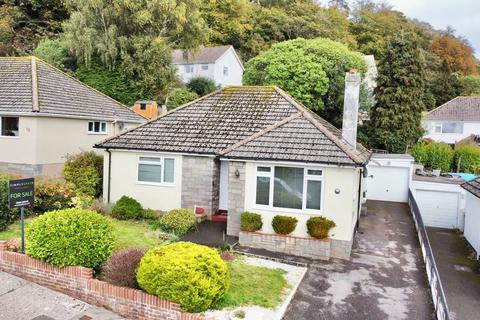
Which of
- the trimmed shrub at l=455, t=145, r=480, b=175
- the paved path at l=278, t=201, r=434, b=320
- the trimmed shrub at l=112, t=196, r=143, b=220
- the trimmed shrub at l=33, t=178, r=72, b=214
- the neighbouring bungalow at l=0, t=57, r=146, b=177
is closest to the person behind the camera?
the paved path at l=278, t=201, r=434, b=320

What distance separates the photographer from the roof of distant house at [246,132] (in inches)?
544

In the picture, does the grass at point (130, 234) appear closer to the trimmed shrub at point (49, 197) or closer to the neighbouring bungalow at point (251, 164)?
the trimmed shrub at point (49, 197)

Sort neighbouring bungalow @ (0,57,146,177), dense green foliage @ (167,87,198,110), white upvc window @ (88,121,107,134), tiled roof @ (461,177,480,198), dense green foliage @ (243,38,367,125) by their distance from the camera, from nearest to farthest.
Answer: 1. tiled roof @ (461,177,480,198)
2. neighbouring bungalow @ (0,57,146,177)
3. white upvc window @ (88,121,107,134)
4. dense green foliage @ (243,38,367,125)
5. dense green foliage @ (167,87,198,110)

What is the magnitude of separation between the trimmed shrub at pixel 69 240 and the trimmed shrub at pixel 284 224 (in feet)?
18.8

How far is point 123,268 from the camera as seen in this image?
→ 30.1ft

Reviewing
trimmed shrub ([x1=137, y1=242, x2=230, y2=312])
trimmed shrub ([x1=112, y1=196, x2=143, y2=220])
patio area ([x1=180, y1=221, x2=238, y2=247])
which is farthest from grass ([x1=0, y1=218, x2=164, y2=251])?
trimmed shrub ([x1=137, y1=242, x2=230, y2=312])

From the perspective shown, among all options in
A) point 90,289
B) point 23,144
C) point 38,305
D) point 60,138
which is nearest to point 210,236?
point 90,289

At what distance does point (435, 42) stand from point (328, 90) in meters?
44.4

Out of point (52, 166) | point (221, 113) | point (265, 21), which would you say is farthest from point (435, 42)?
point (52, 166)

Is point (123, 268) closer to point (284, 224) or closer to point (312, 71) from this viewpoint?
point (284, 224)

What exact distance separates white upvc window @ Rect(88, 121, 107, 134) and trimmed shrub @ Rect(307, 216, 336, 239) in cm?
1521

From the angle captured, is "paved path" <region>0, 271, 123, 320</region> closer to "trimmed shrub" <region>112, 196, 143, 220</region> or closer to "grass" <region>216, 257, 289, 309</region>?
"grass" <region>216, 257, 289, 309</region>

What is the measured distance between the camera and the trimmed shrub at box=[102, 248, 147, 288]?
910cm

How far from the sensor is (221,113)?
18.2 meters
